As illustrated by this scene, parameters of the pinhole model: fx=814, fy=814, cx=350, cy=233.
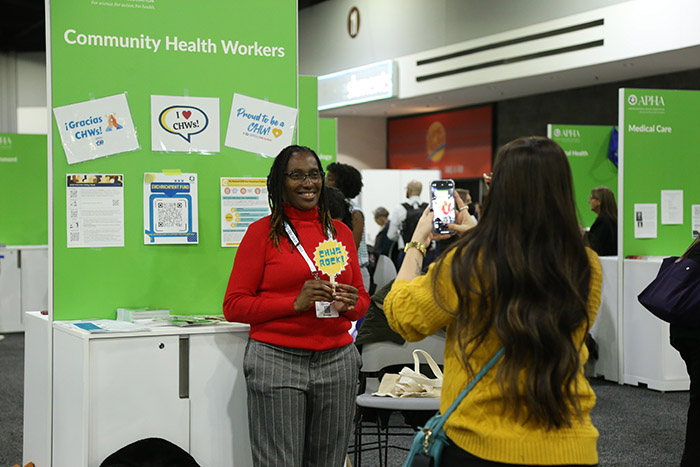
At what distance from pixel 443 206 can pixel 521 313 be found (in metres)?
0.54

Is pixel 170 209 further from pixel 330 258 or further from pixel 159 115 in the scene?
pixel 330 258

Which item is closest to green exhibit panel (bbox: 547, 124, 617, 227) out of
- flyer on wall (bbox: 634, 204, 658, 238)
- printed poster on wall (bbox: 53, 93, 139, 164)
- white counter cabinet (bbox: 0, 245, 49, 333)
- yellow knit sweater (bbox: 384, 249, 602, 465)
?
flyer on wall (bbox: 634, 204, 658, 238)

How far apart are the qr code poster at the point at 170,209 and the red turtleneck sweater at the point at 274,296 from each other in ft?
2.08

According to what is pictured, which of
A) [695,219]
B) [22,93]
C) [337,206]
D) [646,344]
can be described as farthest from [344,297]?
[22,93]

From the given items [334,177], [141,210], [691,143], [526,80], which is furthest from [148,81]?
[526,80]

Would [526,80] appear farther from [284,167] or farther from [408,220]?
[284,167]

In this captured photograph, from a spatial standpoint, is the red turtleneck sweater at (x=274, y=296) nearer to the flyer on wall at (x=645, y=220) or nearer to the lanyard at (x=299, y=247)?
the lanyard at (x=299, y=247)

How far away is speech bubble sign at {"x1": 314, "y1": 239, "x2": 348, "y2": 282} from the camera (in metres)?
2.67

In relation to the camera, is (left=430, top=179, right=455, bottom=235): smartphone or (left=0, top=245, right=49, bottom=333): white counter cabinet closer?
(left=430, top=179, right=455, bottom=235): smartphone

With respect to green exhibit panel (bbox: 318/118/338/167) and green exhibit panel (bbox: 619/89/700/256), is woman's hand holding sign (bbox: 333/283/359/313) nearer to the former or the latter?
green exhibit panel (bbox: 619/89/700/256)

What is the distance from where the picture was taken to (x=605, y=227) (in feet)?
23.5

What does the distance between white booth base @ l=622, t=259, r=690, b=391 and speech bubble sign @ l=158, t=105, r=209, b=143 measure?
409cm

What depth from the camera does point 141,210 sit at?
3.18 m

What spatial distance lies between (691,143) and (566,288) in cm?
542
